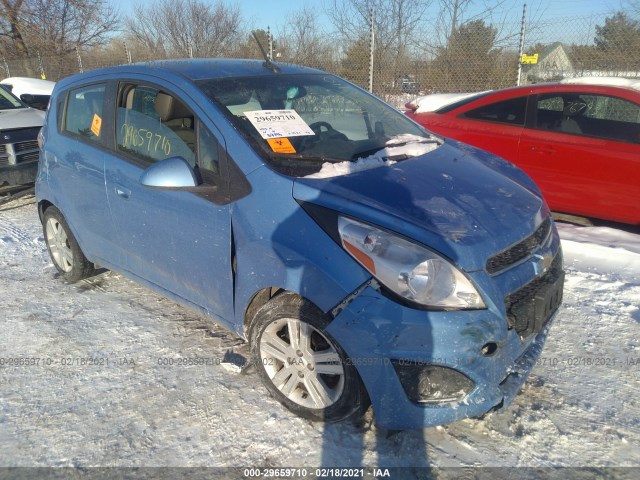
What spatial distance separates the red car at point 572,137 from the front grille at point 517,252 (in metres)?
2.65

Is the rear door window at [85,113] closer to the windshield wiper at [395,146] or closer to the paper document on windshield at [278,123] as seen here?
the paper document on windshield at [278,123]

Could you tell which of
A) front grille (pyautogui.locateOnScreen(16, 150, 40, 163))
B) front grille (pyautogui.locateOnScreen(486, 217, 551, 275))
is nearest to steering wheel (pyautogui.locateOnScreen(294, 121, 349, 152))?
front grille (pyautogui.locateOnScreen(486, 217, 551, 275))

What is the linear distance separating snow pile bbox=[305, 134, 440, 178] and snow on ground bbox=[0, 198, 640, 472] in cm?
126

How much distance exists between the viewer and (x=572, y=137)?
486cm

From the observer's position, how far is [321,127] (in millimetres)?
2941

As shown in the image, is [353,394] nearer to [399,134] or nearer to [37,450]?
[37,450]

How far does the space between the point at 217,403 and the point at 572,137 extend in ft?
14.0

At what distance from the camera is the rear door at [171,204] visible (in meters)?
2.57

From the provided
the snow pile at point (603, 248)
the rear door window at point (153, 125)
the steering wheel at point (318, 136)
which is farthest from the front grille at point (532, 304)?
the snow pile at point (603, 248)

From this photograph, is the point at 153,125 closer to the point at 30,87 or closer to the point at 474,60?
the point at 474,60

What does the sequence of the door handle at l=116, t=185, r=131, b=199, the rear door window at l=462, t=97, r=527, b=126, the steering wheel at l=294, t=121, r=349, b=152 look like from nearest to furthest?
the steering wheel at l=294, t=121, r=349, b=152 → the door handle at l=116, t=185, r=131, b=199 → the rear door window at l=462, t=97, r=527, b=126

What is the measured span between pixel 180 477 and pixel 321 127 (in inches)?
78.7

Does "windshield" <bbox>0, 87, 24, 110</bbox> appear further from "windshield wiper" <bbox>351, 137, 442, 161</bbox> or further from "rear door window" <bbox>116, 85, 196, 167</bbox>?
"windshield wiper" <bbox>351, 137, 442, 161</bbox>

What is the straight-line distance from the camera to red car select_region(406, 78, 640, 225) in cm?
460
